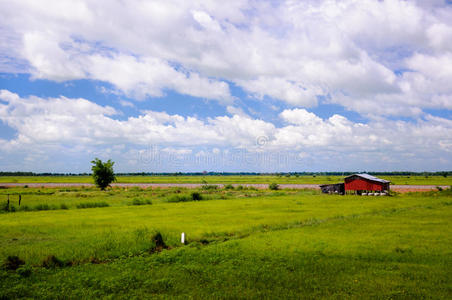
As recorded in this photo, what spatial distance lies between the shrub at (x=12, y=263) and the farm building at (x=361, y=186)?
234 ft

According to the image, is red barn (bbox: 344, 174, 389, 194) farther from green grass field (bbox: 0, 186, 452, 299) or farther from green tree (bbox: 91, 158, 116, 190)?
green tree (bbox: 91, 158, 116, 190)

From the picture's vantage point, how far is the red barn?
244 feet

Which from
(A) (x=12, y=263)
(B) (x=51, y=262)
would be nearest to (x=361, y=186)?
(B) (x=51, y=262)

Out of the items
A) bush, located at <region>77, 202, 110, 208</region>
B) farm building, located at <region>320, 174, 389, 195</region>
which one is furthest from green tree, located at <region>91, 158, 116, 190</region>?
farm building, located at <region>320, 174, 389, 195</region>

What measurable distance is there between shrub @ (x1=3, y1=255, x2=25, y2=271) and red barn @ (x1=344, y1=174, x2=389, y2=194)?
72662 millimetres

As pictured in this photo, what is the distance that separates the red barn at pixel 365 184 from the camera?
7425 cm

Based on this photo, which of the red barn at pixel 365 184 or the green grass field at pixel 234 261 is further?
the red barn at pixel 365 184

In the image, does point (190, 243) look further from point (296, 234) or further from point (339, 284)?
point (339, 284)

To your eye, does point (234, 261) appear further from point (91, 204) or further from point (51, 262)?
point (91, 204)

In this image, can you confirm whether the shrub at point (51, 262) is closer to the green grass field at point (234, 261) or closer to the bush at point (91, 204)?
the green grass field at point (234, 261)

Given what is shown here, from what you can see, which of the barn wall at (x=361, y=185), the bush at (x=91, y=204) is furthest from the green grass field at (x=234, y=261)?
the barn wall at (x=361, y=185)

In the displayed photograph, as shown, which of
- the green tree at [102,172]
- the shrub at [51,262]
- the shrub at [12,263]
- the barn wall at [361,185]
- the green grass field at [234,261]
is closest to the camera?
the green grass field at [234,261]

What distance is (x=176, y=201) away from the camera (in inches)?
2438

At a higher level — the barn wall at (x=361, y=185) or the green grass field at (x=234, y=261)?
the barn wall at (x=361, y=185)
